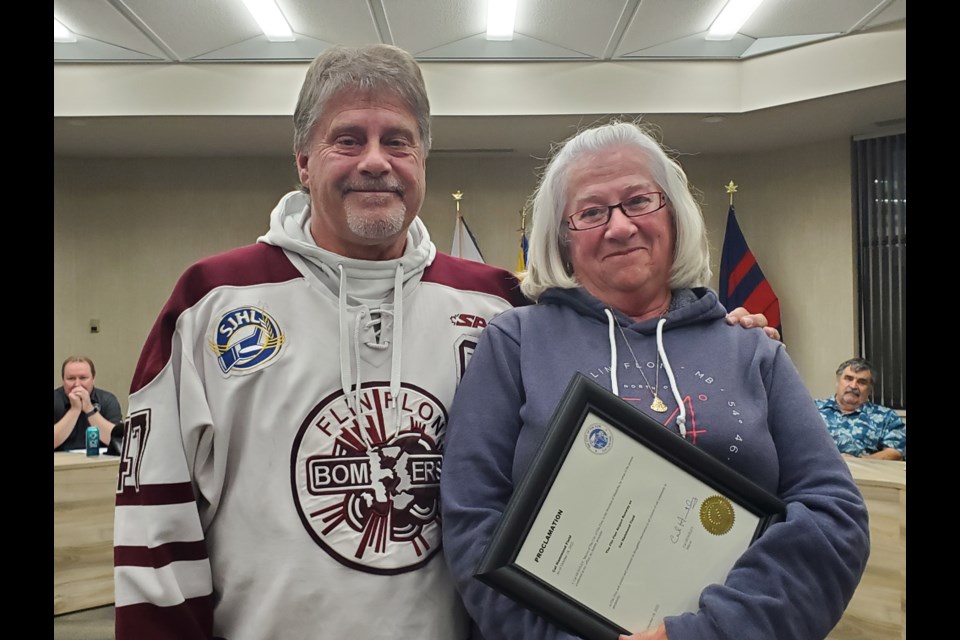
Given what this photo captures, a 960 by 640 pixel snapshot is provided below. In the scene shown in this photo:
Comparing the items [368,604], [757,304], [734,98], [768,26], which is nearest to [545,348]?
[368,604]

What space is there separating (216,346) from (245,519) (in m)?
0.34

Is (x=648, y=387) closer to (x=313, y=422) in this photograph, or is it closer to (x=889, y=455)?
(x=313, y=422)

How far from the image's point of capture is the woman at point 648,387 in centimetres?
127

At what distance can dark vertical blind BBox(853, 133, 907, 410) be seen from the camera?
6.86 m

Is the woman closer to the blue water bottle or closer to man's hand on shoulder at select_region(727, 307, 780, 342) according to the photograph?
man's hand on shoulder at select_region(727, 307, 780, 342)

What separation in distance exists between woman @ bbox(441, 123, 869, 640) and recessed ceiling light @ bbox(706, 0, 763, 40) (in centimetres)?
418

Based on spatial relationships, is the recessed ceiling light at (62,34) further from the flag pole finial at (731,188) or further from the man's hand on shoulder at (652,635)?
the man's hand on shoulder at (652,635)

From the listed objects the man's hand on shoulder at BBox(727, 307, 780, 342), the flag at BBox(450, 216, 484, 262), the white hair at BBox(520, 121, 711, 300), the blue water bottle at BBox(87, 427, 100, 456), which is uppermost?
the flag at BBox(450, 216, 484, 262)

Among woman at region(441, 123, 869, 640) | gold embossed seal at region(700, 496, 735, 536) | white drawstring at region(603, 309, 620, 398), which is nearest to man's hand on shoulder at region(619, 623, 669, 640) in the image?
woman at region(441, 123, 869, 640)

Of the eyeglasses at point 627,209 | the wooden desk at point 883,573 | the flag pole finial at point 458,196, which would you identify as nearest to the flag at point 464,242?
the flag pole finial at point 458,196

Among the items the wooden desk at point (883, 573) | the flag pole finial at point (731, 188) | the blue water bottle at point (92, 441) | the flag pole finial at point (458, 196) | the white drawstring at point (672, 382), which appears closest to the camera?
the white drawstring at point (672, 382)

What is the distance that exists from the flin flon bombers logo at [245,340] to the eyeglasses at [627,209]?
65 cm

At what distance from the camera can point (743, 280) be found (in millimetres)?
7234

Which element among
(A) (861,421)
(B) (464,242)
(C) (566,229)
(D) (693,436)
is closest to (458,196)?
(B) (464,242)
